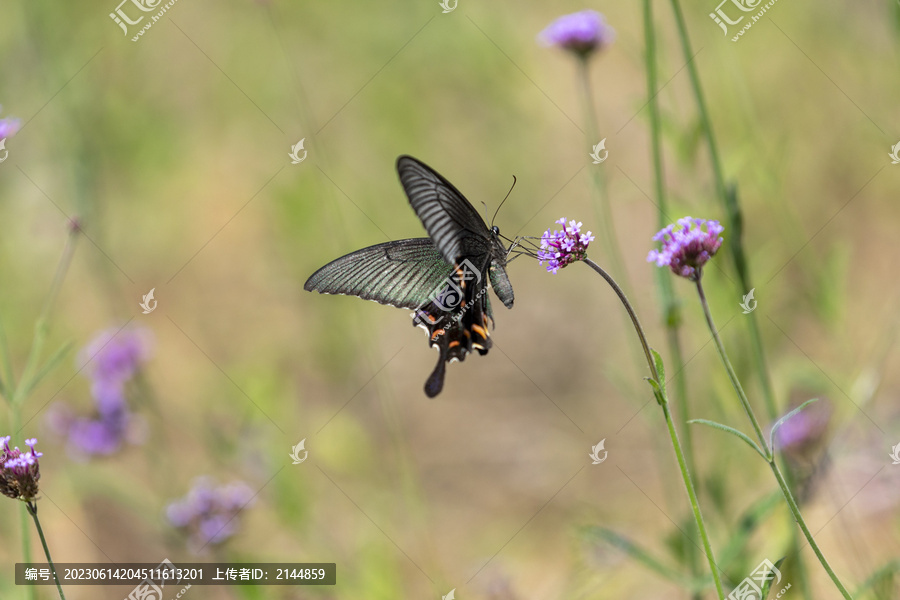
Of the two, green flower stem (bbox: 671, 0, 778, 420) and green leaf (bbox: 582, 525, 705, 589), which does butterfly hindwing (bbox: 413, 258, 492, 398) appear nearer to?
green leaf (bbox: 582, 525, 705, 589)

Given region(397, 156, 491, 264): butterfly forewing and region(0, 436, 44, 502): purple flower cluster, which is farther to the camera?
region(397, 156, 491, 264): butterfly forewing

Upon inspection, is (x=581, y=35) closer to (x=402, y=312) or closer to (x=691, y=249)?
(x=691, y=249)

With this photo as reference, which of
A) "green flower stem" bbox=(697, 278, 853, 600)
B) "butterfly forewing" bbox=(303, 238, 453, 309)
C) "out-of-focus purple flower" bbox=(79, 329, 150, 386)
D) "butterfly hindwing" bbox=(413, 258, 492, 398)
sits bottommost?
"green flower stem" bbox=(697, 278, 853, 600)

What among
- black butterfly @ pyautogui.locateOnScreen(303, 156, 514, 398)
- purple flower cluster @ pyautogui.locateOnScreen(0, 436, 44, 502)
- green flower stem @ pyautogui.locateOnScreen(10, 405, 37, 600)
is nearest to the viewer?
purple flower cluster @ pyautogui.locateOnScreen(0, 436, 44, 502)
